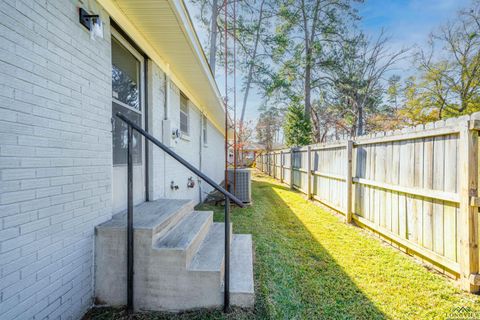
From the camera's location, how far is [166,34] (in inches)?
117

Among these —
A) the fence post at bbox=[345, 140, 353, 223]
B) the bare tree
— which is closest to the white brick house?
the fence post at bbox=[345, 140, 353, 223]

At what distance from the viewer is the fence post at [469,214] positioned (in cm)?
238

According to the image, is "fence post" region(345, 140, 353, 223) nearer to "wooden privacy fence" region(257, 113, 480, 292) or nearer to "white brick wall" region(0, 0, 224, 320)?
"wooden privacy fence" region(257, 113, 480, 292)

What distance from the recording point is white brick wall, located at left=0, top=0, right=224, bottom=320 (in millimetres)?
1404

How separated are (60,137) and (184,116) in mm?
3901

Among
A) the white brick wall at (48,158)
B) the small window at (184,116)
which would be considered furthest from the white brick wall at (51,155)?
the small window at (184,116)

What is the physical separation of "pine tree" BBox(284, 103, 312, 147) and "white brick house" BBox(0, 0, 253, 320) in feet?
37.7

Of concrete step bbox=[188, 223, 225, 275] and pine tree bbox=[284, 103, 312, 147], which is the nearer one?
concrete step bbox=[188, 223, 225, 275]

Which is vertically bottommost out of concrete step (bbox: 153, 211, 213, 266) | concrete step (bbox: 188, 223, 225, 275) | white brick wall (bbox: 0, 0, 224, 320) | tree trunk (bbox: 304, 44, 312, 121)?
concrete step (bbox: 188, 223, 225, 275)

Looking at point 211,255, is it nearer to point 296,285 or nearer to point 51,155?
point 296,285

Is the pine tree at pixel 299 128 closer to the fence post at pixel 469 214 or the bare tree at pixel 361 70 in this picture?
the bare tree at pixel 361 70

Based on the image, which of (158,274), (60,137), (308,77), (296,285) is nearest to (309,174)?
(296,285)

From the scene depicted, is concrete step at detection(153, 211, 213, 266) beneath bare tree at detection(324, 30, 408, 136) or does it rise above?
beneath

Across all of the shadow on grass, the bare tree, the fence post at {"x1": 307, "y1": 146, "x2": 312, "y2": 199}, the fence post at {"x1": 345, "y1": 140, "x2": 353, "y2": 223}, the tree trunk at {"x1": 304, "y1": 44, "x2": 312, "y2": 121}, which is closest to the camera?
the shadow on grass
